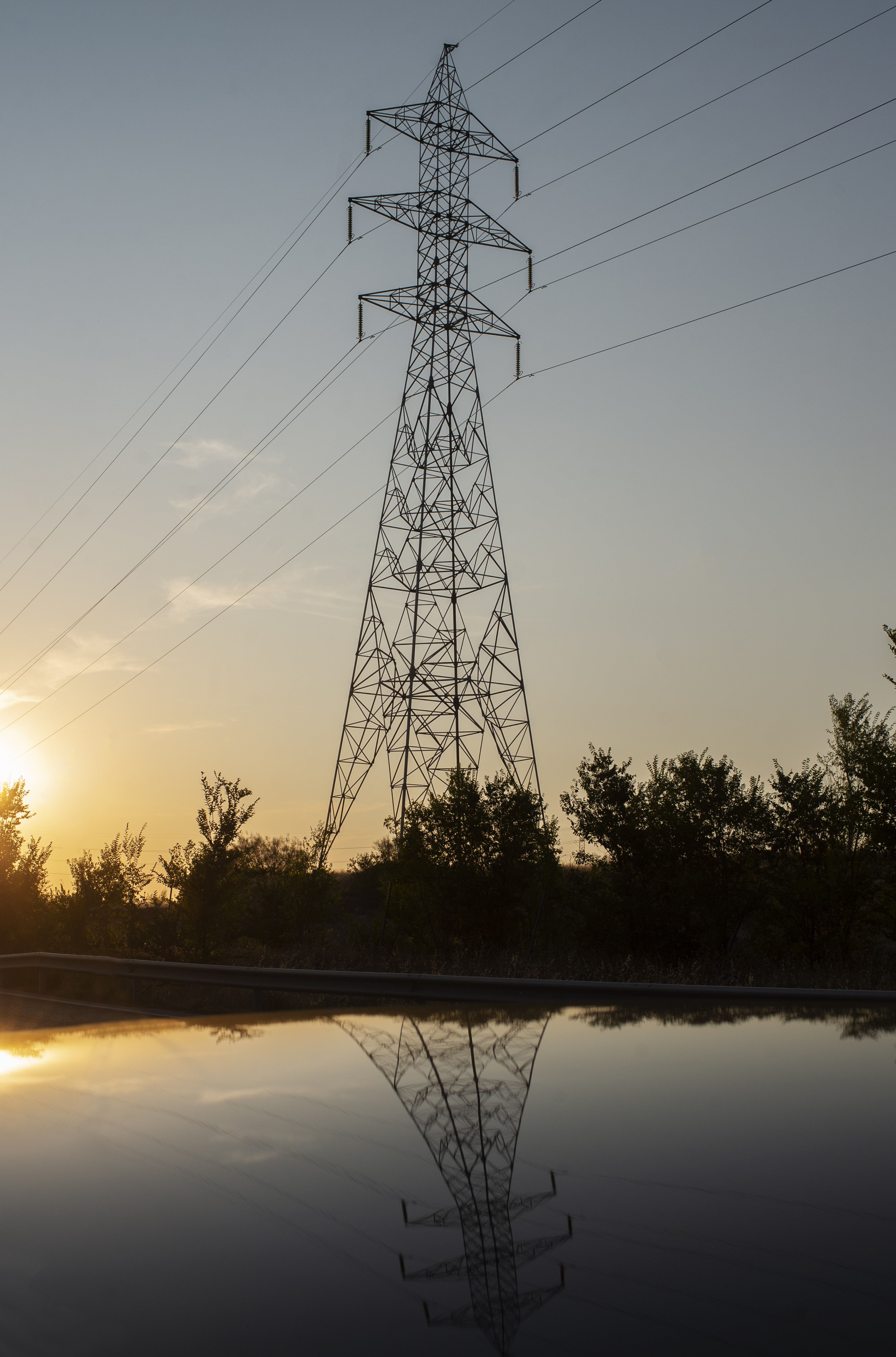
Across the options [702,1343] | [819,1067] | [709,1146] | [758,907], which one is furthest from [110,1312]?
[758,907]

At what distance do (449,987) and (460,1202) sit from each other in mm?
7649

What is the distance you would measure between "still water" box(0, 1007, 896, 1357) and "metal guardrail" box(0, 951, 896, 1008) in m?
2.38

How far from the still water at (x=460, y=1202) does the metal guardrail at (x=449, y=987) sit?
238 cm

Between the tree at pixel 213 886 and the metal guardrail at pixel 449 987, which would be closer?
the metal guardrail at pixel 449 987

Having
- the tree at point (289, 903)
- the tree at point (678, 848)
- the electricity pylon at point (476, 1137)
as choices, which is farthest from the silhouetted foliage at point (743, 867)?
the electricity pylon at point (476, 1137)

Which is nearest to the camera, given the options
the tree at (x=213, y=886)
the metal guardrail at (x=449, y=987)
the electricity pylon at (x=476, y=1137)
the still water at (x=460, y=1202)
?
the still water at (x=460, y=1202)

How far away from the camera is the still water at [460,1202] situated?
3.45m

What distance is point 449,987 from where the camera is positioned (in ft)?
39.7

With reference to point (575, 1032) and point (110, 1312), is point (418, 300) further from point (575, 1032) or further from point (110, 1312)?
point (110, 1312)

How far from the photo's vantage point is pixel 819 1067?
6.92m

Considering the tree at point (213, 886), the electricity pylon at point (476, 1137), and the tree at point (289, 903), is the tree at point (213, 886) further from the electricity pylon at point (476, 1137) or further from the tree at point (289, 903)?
the electricity pylon at point (476, 1137)

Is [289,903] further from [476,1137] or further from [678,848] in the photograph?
[476,1137]

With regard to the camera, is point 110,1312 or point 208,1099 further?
point 208,1099

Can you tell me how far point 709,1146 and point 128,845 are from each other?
1141 inches
